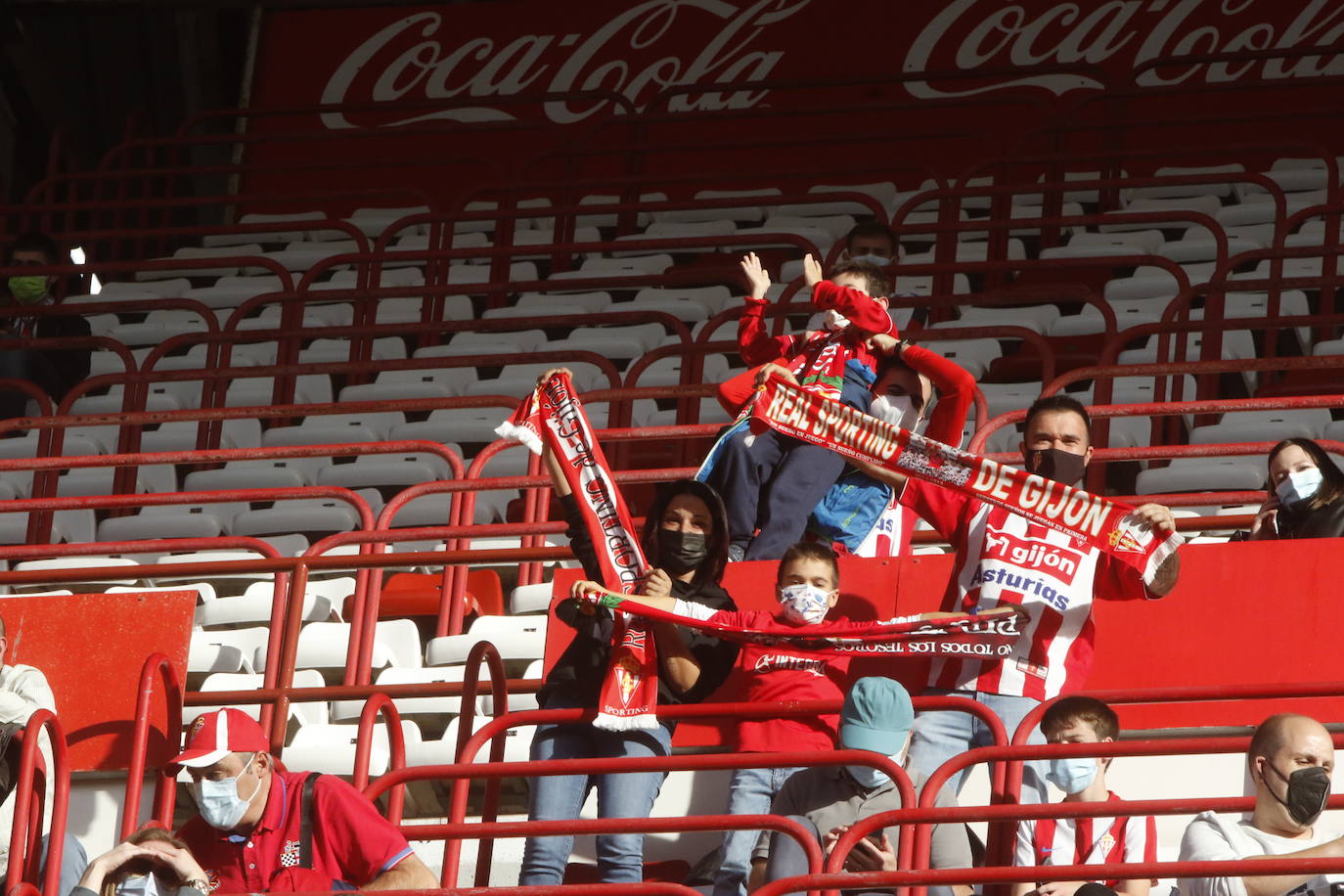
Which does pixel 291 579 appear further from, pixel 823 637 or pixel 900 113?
pixel 900 113

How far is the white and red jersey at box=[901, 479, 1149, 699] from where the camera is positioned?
6852 millimetres

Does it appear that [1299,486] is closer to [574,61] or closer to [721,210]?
[721,210]

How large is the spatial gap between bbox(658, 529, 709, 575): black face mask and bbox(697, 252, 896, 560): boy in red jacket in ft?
1.39

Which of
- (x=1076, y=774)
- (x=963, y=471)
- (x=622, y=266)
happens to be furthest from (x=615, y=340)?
(x=1076, y=774)

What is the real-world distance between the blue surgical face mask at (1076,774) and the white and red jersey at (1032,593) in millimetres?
425

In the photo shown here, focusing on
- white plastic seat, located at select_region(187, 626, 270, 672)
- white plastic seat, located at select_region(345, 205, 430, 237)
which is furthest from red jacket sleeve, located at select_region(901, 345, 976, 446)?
white plastic seat, located at select_region(345, 205, 430, 237)

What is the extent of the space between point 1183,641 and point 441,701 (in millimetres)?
2548

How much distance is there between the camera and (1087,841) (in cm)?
639

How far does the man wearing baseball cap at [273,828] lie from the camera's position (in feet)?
21.0

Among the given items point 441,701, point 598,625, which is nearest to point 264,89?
point 441,701

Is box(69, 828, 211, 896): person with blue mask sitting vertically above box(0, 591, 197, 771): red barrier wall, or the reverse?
box(0, 591, 197, 771): red barrier wall

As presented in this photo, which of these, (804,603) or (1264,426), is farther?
(1264,426)

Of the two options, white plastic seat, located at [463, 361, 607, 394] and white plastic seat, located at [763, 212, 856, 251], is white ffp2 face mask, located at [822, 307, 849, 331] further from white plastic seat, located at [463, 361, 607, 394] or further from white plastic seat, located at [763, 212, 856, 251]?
white plastic seat, located at [763, 212, 856, 251]

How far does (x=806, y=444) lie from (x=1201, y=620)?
135 centimetres
